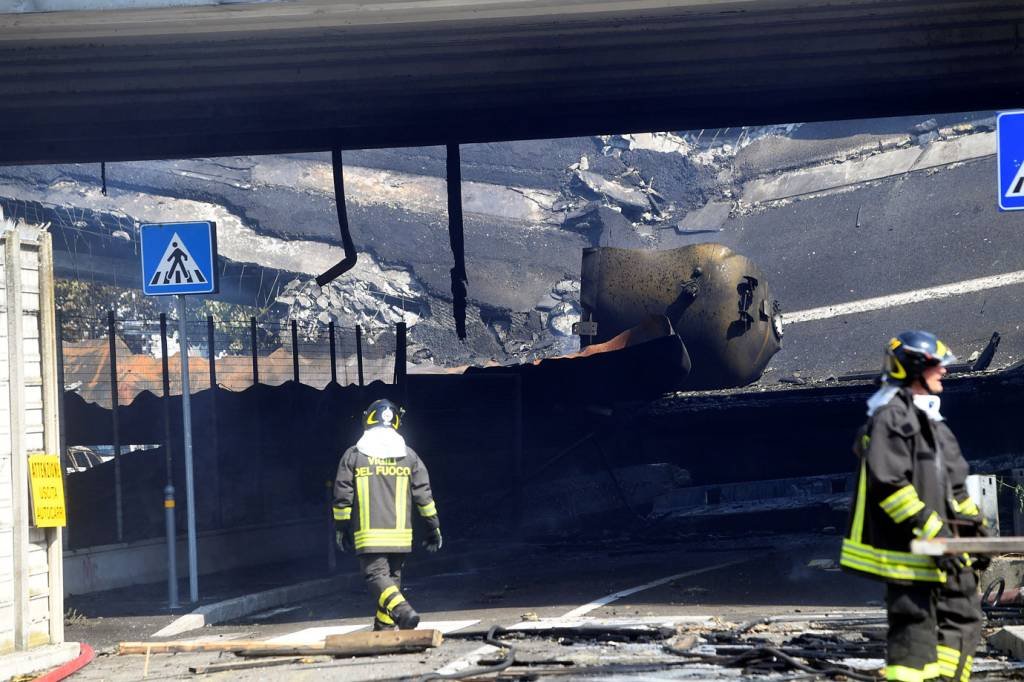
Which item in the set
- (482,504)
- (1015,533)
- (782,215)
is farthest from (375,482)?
(782,215)

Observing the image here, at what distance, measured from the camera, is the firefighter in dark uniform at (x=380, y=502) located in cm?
895

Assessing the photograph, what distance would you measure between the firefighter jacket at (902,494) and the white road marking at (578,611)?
266 cm

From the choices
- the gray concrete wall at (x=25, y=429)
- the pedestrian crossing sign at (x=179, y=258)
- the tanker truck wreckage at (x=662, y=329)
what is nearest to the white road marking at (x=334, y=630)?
the gray concrete wall at (x=25, y=429)

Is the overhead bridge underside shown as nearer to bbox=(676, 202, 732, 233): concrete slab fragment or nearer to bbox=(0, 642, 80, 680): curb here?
bbox=(0, 642, 80, 680): curb

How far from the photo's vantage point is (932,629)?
17.8 feet

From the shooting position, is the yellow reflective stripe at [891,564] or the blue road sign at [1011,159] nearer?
the yellow reflective stripe at [891,564]

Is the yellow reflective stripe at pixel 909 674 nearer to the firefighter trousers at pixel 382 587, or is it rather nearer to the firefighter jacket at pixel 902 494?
the firefighter jacket at pixel 902 494

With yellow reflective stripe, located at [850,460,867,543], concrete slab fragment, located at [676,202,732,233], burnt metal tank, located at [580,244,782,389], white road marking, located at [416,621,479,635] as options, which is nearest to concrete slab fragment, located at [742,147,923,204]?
concrete slab fragment, located at [676,202,732,233]

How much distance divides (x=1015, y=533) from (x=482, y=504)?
818cm

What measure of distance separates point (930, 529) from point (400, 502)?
4.61 m

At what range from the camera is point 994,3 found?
9.18m

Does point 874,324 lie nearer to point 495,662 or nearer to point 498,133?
point 498,133

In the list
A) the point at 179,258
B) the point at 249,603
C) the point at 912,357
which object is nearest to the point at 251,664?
the point at 249,603

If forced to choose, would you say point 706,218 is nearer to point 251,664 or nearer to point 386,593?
point 386,593
